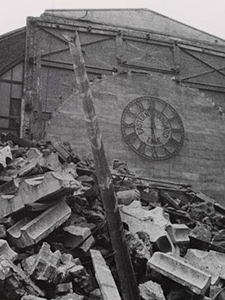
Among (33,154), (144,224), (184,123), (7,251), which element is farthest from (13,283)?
(184,123)

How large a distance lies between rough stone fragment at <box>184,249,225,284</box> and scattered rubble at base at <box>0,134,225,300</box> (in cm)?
1

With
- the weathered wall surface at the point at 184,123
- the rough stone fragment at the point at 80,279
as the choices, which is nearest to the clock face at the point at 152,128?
the weathered wall surface at the point at 184,123

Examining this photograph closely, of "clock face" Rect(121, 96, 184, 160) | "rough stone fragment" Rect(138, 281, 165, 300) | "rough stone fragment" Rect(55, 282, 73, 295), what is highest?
"clock face" Rect(121, 96, 184, 160)

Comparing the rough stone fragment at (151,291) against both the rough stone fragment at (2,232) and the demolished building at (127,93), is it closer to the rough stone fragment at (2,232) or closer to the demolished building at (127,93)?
the rough stone fragment at (2,232)

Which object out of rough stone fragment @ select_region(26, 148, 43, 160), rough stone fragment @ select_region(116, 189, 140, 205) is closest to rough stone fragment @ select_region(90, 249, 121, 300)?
rough stone fragment @ select_region(116, 189, 140, 205)

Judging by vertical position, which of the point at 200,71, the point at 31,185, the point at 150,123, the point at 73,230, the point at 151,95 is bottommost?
the point at 73,230

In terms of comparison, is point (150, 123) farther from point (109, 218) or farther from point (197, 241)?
point (109, 218)

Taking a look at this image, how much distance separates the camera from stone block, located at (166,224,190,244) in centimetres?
670

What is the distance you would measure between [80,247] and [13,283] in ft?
4.04

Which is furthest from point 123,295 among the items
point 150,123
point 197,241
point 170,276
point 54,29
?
point 54,29

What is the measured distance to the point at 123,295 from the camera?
5.04 meters

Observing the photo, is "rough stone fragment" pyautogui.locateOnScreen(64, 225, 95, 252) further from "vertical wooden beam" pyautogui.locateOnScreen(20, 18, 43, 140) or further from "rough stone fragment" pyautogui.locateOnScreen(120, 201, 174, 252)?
"vertical wooden beam" pyautogui.locateOnScreen(20, 18, 43, 140)

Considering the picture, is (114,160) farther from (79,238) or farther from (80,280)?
(80,280)

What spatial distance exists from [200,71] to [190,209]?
9.86m
